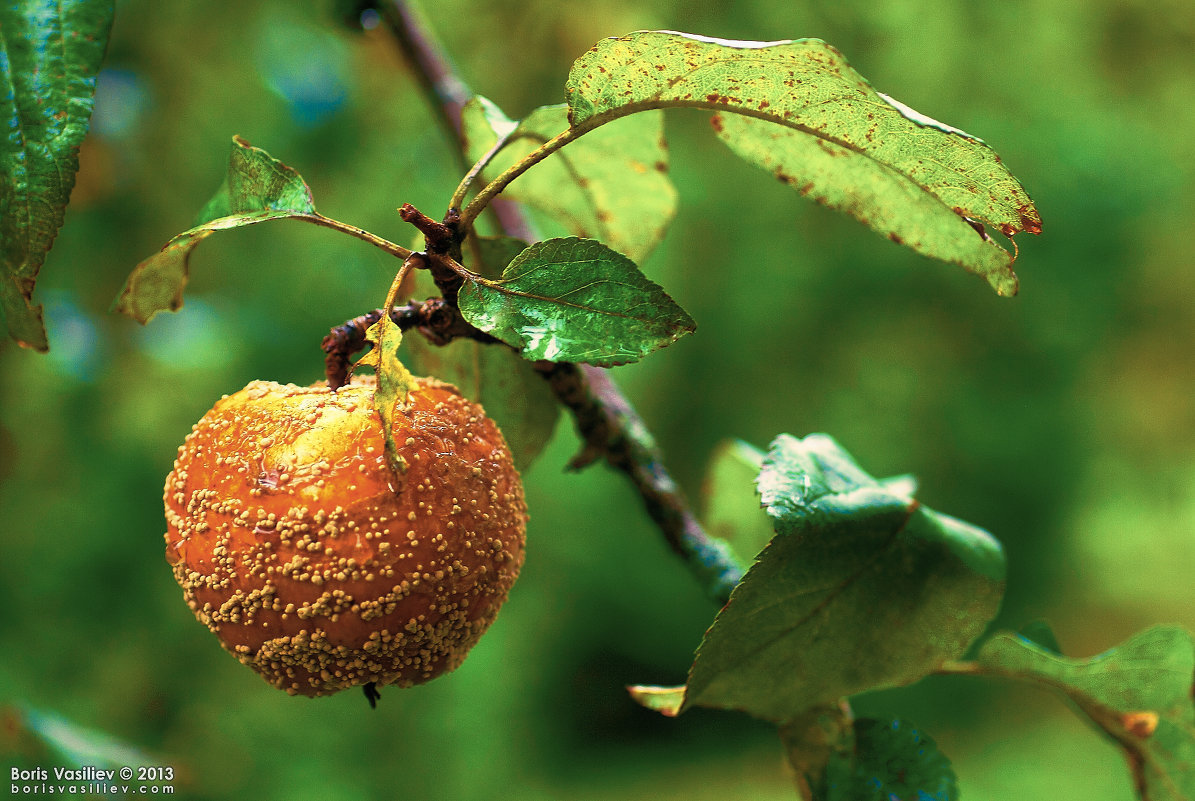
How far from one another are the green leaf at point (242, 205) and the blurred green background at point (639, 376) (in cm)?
39

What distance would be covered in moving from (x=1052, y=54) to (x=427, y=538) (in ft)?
6.73

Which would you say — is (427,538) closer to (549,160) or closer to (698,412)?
(549,160)

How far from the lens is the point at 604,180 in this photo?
1.76 feet

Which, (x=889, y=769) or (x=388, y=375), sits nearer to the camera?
(x=388, y=375)

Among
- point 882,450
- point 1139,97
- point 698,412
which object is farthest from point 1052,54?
point 698,412

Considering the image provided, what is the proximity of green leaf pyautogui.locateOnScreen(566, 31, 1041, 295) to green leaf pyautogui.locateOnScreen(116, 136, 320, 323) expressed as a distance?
0.12 meters

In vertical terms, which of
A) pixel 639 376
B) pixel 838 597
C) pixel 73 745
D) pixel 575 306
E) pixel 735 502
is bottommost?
pixel 639 376

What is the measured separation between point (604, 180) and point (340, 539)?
301mm

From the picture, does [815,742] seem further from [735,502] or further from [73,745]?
[73,745]

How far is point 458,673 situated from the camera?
2.04 m

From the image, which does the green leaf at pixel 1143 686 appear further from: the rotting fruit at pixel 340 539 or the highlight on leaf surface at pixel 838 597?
the rotting fruit at pixel 340 539

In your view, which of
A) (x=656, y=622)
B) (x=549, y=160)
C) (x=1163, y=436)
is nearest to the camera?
(x=549, y=160)

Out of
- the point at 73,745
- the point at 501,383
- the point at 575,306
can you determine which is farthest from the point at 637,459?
the point at 73,745

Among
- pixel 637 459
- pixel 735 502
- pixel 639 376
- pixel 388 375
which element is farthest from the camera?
pixel 639 376
